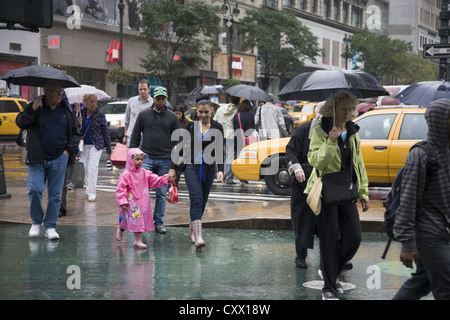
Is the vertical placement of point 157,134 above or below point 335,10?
below

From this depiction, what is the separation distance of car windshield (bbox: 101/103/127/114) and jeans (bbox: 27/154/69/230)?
19.6 metres

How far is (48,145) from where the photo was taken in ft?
28.5

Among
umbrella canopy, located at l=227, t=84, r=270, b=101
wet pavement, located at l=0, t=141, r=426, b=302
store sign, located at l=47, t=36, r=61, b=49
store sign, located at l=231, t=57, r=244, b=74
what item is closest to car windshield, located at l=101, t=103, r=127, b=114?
store sign, located at l=47, t=36, r=61, b=49

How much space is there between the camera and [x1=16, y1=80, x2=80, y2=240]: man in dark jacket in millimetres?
8602

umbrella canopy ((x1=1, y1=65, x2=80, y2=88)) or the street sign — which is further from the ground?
the street sign

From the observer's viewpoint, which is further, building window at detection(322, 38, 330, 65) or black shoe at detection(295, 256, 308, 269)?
building window at detection(322, 38, 330, 65)

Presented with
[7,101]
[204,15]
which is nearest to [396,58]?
[204,15]

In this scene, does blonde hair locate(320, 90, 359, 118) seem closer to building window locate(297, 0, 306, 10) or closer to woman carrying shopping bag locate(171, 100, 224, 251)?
woman carrying shopping bag locate(171, 100, 224, 251)

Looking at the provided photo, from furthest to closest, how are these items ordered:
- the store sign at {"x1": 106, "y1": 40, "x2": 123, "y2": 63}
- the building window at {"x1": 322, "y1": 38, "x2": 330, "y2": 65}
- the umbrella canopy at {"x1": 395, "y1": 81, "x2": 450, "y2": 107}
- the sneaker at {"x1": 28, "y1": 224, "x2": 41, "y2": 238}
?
1. the building window at {"x1": 322, "y1": 38, "x2": 330, "y2": 65}
2. the store sign at {"x1": 106, "y1": 40, "x2": 123, "y2": 63}
3. the umbrella canopy at {"x1": 395, "y1": 81, "x2": 450, "y2": 107}
4. the sneaker at {"x1": 28, "y1": 224, "x2": 41, "y2": 238}

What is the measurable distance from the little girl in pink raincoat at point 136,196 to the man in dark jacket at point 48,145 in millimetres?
917

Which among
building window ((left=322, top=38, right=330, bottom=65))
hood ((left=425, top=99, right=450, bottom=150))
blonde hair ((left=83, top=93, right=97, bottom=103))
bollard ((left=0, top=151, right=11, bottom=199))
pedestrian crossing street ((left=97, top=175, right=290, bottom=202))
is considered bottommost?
pedestrian crossing street ((left=97, top=175, right=290, bottom=202))

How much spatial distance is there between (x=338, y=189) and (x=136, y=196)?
314 centimetres

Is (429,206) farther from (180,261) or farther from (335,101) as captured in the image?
(180,261)

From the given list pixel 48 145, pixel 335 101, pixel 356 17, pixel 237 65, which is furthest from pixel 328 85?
pixel 356 17
